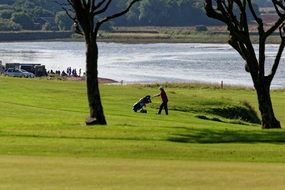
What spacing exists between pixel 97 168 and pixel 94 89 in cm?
1080

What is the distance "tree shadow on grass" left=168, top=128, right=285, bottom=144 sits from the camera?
822 inches

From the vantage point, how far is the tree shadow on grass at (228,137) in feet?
68.5

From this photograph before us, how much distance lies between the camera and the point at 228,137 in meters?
21.5

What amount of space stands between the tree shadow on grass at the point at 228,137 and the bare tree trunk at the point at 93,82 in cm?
404

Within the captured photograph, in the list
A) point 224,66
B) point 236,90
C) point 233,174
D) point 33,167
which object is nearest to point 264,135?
point 233,174

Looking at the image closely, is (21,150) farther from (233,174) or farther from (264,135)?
(264,135)

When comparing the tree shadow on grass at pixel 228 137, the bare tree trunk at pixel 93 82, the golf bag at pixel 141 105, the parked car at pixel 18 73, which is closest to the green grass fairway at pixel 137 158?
the tree shadow on grass at pixel 228 137

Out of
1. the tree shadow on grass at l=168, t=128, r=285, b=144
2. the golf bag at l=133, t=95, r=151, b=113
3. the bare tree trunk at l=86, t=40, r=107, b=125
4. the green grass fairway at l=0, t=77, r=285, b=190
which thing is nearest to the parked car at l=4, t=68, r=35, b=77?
the golf bag at l=133, t=95, r=151, b=113

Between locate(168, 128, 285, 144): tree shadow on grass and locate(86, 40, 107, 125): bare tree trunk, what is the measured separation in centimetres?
404

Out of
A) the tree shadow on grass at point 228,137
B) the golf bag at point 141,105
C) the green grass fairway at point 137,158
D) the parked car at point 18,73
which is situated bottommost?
the parked car at point 18,73

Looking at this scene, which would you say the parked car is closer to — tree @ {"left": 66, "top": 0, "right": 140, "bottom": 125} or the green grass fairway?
the green grass fairway

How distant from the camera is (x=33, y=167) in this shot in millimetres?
15547

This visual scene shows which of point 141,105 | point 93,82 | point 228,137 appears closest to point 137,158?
point 228,137

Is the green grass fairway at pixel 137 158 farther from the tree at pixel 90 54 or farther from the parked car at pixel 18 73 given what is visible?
the parked car at pixel 18 73
